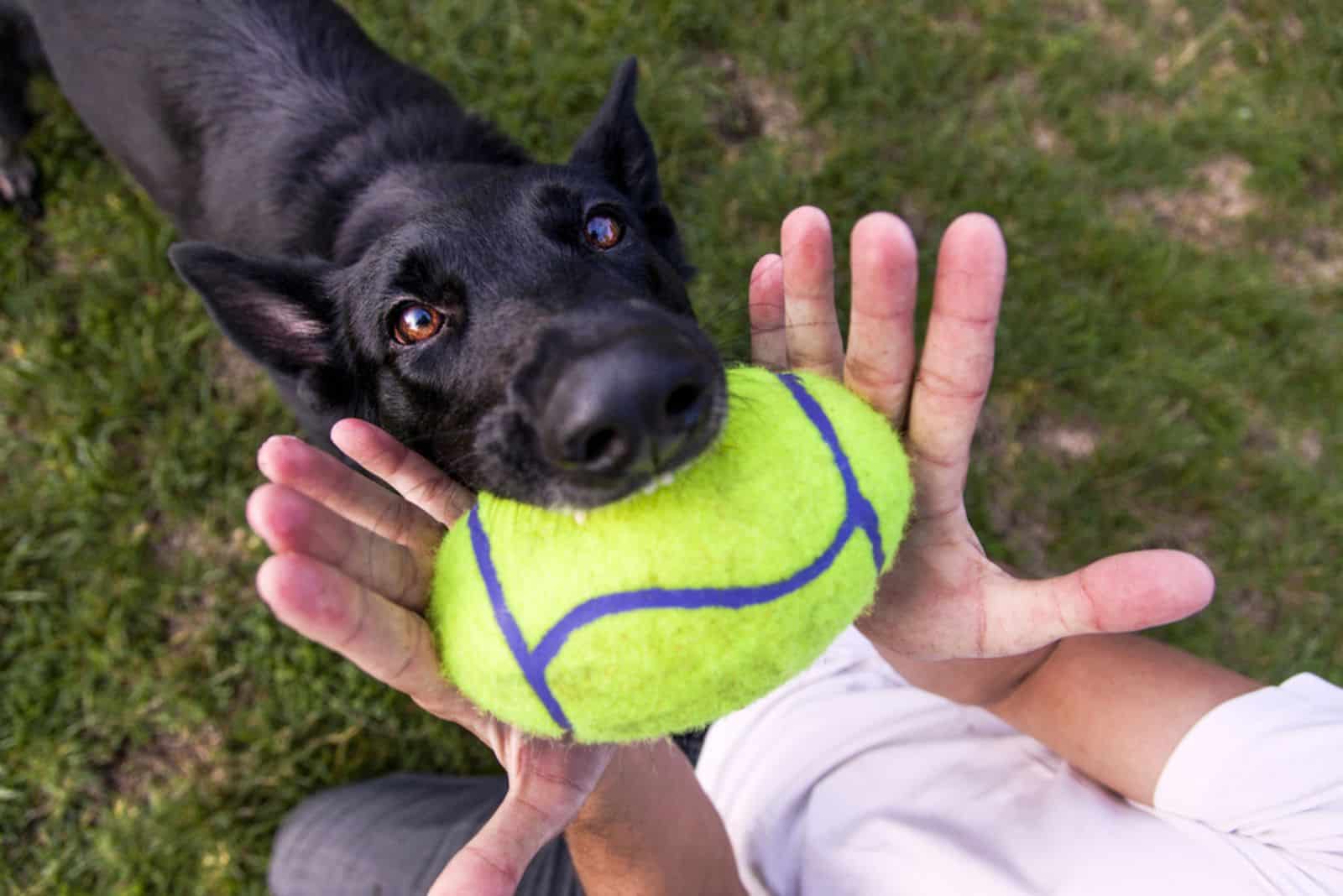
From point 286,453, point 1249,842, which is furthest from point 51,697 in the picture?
point 1249,842

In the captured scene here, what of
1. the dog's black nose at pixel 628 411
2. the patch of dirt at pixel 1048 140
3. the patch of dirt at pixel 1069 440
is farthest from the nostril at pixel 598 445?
the patch of dirt at pixel 1048 140

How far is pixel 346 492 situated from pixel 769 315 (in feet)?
4.46

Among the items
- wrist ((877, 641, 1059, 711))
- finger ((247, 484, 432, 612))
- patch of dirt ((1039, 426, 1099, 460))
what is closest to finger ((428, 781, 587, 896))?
finger ((247, 484, 432, 612))

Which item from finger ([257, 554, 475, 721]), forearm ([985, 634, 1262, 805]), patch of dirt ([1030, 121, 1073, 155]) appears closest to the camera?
finger ([257, 554, 475, 721])

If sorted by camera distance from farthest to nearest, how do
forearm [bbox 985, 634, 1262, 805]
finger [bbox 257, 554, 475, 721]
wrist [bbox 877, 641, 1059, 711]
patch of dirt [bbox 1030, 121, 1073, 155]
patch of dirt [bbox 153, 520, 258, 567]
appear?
1. patch of dirt [bbox 1030, 121, 1073, 155]
2. patch of dirt [bbox 153, 520, 258, 567]
3. wrist [bbox 877, 641, 1059, 711]
4. forearm [bbox 985, 634, 1262, 805]
5. finger [bbox 257, 554, 475, 721]

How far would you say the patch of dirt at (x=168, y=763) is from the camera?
377cm

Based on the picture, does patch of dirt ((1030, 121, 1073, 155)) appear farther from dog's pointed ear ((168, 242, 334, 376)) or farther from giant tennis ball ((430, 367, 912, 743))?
dog's pointed ear ((168, 242, 334, 376))

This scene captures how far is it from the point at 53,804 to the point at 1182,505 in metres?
5.73

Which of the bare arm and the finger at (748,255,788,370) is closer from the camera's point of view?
the bare arm

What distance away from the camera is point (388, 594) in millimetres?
1780

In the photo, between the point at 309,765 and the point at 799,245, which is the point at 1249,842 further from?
the point at 309,765

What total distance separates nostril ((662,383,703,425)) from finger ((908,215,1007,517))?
644mm

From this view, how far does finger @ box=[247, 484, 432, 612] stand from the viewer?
150cm

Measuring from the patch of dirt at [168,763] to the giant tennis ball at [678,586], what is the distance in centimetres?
282
